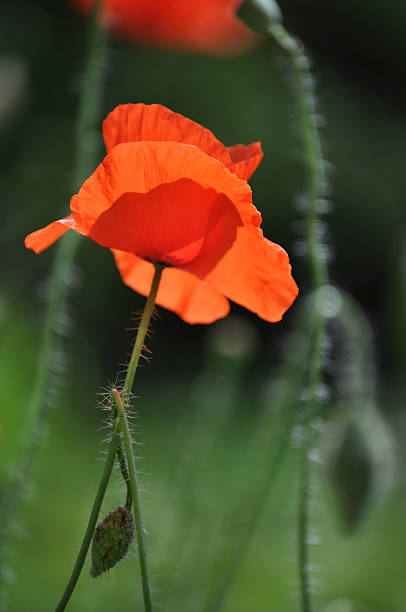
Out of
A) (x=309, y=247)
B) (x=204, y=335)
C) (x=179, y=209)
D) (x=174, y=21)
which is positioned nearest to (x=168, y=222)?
(x=179, y=209)

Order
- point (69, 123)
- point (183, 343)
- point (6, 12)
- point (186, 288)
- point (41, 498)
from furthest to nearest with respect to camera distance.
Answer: point (183, 343)
point (69, 123)
point (6, 12)
point (41, 498)
point (186, 288)

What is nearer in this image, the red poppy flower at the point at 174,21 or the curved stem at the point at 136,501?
the curved stem at the point at 136,501

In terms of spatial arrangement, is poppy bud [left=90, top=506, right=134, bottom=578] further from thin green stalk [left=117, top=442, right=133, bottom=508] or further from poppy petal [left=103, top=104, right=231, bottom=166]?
poppy petal [left=103, top=104, right=231, bottom=166]

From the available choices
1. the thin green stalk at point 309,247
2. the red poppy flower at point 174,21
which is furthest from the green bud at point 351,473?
the red poppy flower at point 174,21

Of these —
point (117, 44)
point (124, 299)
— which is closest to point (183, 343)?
point (124, 299)

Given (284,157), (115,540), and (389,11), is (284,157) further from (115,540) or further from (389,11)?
(115,540)

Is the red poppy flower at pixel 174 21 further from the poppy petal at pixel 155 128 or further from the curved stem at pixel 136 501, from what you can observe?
the curved stem at pixel 136 501
